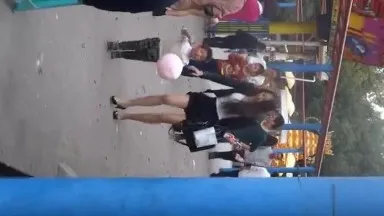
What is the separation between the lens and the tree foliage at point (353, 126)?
74.1ft

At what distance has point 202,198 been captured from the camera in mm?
3725

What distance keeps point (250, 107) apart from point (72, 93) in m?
1.95

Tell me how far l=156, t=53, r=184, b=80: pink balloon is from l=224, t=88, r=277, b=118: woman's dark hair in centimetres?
77

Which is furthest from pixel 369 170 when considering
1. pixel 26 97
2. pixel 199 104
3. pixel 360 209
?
pixel 360 209

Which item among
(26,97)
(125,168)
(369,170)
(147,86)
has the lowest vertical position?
(369,170)

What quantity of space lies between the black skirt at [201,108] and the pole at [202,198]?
326 centimetres

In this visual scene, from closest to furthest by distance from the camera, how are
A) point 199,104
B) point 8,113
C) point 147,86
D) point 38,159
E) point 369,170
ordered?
point 8,113 → point 38,159 → point 199,104 → point 147,86 → point 369,170

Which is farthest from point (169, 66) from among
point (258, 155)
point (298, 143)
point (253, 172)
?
point (298, 143)

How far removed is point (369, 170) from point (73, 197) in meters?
20.8

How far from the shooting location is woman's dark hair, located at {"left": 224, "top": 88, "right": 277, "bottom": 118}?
23.6 ft

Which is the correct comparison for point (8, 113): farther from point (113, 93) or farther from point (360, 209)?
point (360, 209)

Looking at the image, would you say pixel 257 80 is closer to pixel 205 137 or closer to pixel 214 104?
pixel 205 137

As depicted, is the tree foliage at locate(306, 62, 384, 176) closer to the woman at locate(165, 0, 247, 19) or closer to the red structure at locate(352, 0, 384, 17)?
the red structure at locate(352, 0, 384, 17)

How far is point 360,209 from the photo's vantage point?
11.8ft
